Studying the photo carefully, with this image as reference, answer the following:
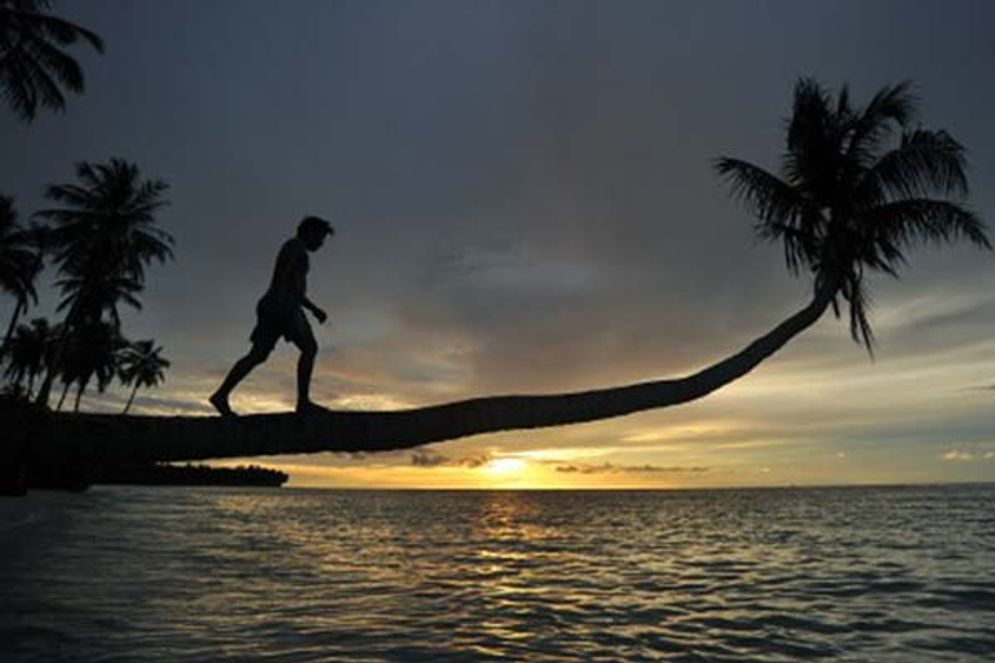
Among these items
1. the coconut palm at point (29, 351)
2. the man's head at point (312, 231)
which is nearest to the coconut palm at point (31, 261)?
the coconut palm at point (29, 351)

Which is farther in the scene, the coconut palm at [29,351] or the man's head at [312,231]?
the coconut palm at [29,351]

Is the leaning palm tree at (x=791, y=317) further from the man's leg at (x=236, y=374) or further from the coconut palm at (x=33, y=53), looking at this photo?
the coconut palm at (x=33, y=53)

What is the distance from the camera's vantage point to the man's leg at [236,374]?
5.05 meters

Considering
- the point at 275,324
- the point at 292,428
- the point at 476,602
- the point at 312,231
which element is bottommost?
the point at 476,602

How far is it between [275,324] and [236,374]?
44 centimetres

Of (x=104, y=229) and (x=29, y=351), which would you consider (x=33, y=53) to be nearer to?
(x=104, y=229)

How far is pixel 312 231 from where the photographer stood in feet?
19.0

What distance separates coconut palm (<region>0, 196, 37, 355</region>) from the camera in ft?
132

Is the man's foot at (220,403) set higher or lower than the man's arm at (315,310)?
lower

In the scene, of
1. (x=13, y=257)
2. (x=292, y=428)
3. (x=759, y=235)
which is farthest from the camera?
(x=13, y=257)

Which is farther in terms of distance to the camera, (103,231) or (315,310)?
(103,231)

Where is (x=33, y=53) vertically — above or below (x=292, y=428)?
above

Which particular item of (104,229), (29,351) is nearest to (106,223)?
(104,229)

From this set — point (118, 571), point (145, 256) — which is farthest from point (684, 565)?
point (145, 256)
